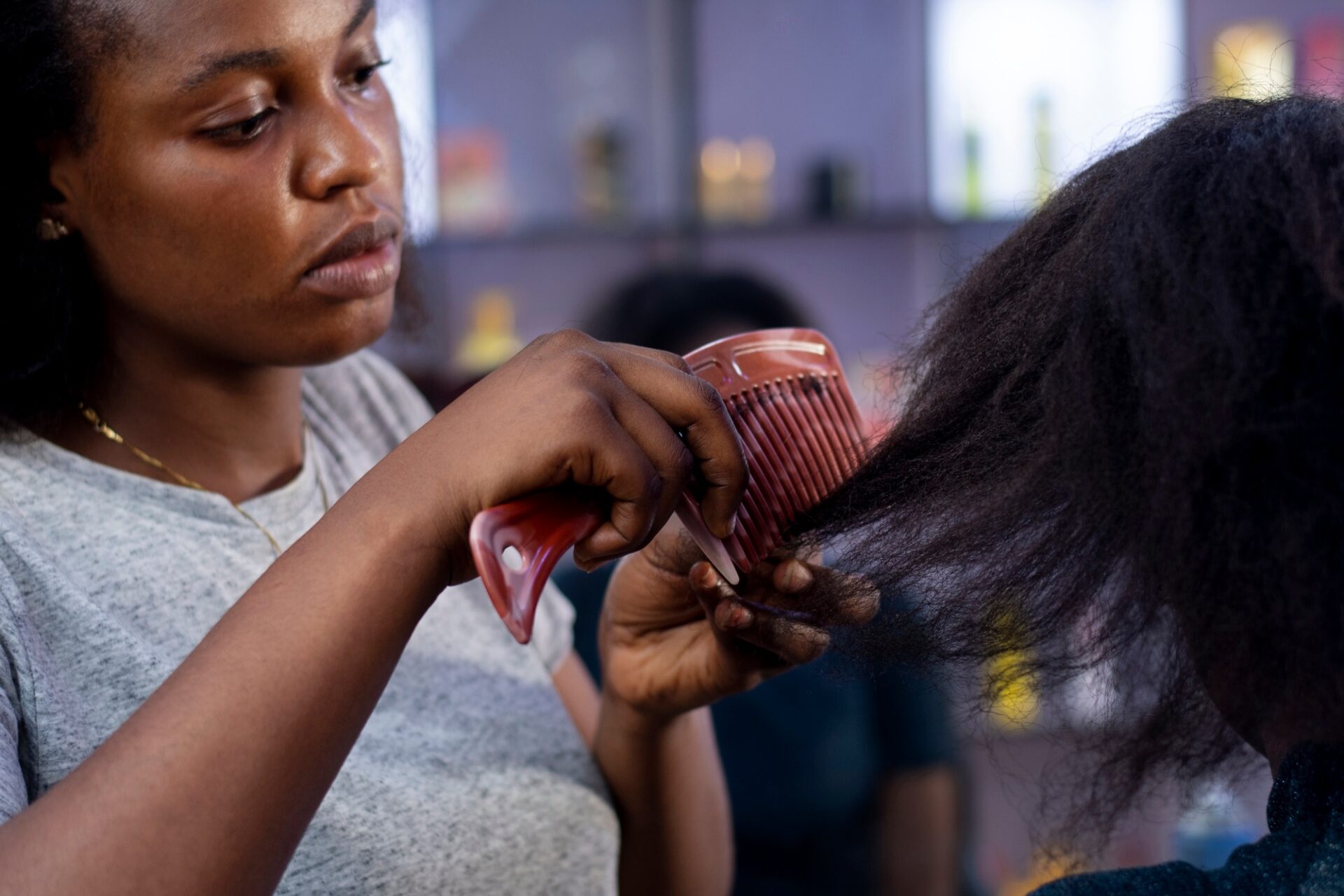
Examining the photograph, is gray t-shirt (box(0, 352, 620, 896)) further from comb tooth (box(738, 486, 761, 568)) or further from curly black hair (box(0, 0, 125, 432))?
comb tooth (box(738, 486, 761, 568))

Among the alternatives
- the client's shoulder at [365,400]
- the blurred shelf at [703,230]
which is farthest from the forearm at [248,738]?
the blurred shelf at [703,230]

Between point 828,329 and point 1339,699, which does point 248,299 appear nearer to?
point 1339,699

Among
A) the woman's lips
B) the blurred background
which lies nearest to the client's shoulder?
the woman's lips

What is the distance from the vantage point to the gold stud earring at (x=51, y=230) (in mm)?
945

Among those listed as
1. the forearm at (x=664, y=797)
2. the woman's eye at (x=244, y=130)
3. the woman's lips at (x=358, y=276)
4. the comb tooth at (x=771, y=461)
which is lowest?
the forearm at (x=664, y=797)

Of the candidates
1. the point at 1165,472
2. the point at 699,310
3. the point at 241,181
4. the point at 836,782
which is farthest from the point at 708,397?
the point at 699,310

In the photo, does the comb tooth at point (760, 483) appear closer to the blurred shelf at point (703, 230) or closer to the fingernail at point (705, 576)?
the fingernail at point (705, 576)

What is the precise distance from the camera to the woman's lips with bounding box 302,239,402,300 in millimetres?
901

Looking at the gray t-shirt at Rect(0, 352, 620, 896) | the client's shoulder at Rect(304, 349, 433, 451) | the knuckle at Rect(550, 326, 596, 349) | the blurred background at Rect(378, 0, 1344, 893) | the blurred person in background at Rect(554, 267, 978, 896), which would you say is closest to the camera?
the knuckle at Rect(550, 326, 596, 349)

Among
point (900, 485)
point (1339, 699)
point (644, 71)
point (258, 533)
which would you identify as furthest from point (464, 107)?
point (1339, 699)

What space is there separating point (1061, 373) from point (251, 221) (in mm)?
555

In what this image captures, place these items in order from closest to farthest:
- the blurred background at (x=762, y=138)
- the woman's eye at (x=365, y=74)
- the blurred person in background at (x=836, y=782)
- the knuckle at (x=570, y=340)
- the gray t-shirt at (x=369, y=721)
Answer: the knuckle at (x=570, y=340) → the gray t-shirt at (x=369, y=721) → the woman's eye at (x=365, y=74) → the blurred person in background at (x=836, y=782) → the blurred background at (x=762, y=138)

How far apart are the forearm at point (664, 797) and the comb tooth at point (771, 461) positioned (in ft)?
0.93

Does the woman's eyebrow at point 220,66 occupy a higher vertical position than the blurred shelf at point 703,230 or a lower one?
higher
